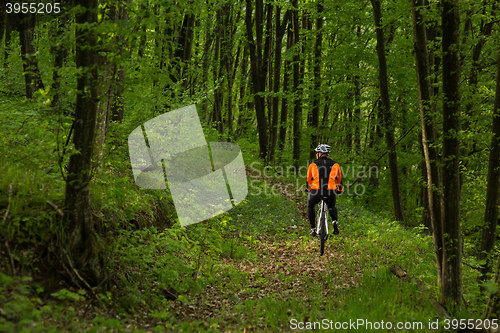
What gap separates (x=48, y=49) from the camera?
4.73m

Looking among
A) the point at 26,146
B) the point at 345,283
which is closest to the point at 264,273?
the point at 345,283

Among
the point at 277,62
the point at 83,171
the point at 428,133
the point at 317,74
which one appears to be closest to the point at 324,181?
the point at 428,133

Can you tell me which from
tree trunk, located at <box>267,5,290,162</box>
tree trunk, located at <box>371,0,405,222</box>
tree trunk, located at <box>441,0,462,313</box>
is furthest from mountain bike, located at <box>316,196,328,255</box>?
tree trunk, located at <box>267,5,290,162</box>

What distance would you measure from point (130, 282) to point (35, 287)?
1.55m

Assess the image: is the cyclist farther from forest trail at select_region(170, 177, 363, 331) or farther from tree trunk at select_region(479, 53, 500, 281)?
tree trunk at select_region(479, 53, 500, 281)

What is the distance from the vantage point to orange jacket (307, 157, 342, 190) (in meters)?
8.83

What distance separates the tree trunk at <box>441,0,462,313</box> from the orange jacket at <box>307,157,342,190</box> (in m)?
3.30

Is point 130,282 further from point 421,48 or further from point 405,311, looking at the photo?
point 421,48

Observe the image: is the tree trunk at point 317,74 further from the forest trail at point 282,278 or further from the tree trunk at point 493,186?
the tree trunk at point 493,186

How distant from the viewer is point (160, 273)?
243 inches

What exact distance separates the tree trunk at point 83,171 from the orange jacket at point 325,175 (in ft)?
17.4

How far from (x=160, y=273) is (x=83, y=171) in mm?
2282

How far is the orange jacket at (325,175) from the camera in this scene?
8828mm

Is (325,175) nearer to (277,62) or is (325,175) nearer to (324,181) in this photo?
(324,181)
